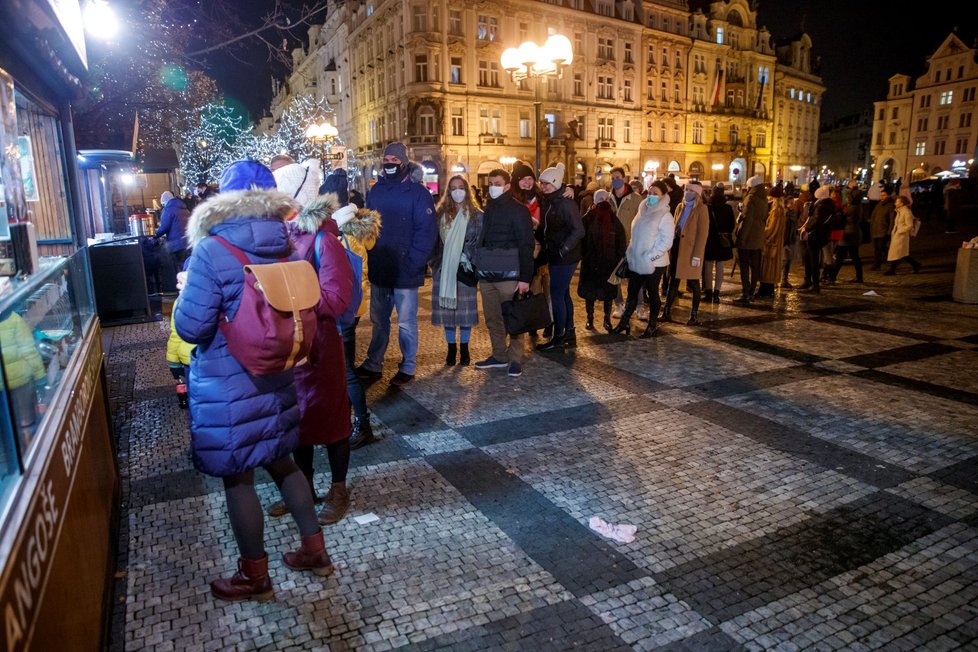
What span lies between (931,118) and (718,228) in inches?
3229

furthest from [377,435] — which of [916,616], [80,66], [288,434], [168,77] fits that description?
[168,77]

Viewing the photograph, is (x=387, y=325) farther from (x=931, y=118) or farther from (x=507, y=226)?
(x=931, y=118)

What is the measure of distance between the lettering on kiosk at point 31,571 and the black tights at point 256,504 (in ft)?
2.93

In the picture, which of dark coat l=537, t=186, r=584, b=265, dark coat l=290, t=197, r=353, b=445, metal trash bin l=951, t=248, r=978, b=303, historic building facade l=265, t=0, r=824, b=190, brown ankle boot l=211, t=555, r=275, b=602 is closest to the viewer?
brown ankle boot l=211, t=555, r=275, b=602

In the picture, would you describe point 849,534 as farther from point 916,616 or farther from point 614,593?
point 614,593

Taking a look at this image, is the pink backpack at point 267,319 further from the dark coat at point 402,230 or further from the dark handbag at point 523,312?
the dark handbag at point 523,312

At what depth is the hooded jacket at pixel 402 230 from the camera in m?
6.27

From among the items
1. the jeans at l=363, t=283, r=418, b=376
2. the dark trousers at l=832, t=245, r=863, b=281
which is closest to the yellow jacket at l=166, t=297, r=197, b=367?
the jeans at l=363, t=283, r=418, b=376

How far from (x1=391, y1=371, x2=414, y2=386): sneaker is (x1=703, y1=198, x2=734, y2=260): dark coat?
6028mm

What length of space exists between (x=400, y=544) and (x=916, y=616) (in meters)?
2.50

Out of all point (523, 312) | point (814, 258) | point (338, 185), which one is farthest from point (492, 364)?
point (814, 258)

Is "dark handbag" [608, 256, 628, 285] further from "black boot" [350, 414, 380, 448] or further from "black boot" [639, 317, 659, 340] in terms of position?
"black boot" [350, 414, 380, 448]

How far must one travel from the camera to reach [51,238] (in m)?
3.79

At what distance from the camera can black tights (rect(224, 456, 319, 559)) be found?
2928 mm
